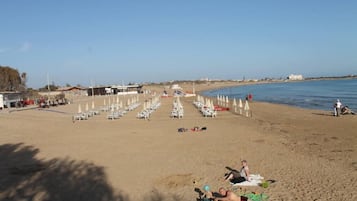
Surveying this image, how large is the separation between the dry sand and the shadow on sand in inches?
1.0

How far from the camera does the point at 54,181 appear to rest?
10305 millimetres

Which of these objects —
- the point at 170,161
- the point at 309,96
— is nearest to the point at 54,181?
the point at 170,161

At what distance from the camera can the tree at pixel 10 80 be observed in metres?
68.4

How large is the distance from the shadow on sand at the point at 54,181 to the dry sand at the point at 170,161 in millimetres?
24

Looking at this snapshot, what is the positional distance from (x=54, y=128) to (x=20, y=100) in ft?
78.4

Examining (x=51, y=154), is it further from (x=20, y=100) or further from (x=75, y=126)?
(x=20, y=100)

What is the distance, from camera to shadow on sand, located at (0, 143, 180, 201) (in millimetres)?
8891

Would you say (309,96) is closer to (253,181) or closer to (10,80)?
(253,181)

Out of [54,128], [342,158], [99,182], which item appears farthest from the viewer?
[54,128]

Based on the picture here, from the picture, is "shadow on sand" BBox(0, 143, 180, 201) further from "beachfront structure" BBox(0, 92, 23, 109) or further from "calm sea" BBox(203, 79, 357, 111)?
"beachfront structure" BBox(0, 92, 23, 109)

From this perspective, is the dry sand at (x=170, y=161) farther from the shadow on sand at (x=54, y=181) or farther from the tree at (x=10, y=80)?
the tree at (x=10, y=80)

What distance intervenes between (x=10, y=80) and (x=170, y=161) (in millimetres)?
68775

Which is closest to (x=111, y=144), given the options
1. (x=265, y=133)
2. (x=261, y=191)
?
(x=265, y=133)

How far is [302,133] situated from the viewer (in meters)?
17.5
